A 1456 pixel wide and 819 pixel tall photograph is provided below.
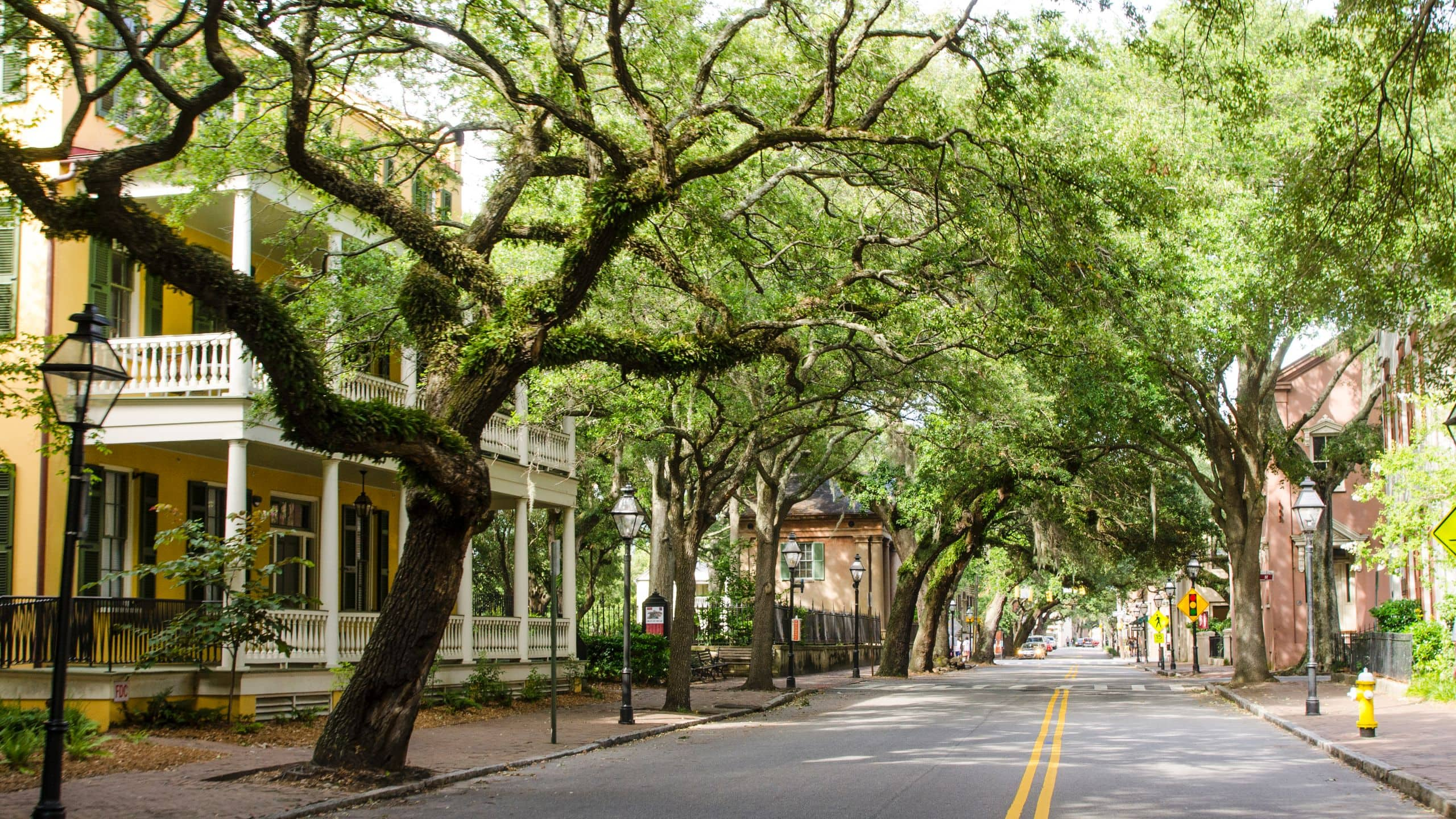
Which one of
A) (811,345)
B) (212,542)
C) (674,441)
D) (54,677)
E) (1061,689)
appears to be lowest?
(1061,689)

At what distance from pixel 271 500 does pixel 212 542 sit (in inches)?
256

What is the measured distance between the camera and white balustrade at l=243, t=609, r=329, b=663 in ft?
60.1

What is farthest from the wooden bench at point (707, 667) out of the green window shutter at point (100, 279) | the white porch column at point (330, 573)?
the green window shutter at point (100, 279)

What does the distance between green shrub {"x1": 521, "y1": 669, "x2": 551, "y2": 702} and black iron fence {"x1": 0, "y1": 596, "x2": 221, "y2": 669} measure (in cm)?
852

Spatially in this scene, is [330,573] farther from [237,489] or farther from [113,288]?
[113,288]

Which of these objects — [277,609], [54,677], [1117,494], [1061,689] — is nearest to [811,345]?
[277,609]

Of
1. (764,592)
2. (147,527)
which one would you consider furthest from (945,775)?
(764,592)

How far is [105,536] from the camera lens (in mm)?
19406

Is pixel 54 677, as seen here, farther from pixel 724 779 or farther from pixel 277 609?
pixel 277 609

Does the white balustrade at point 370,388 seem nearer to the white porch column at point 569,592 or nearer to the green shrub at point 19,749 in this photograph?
the white porch column at point 569,592

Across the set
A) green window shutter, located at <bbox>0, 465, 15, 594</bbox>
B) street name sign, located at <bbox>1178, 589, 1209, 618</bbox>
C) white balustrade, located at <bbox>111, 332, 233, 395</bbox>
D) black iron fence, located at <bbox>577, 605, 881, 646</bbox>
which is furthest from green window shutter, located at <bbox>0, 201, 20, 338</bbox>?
street name sign, located at <bbox>1178, 589, 1209, 618</bbox>

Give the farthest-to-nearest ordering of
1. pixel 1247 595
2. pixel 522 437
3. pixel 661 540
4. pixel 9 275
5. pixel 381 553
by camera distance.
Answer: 1. pixel 661 540
2. pixel 1247 595
3. pixel 381 553
4. pixel 522 437
5. pixel 9 275

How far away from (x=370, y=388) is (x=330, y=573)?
341 cm

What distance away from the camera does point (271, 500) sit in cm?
2320
